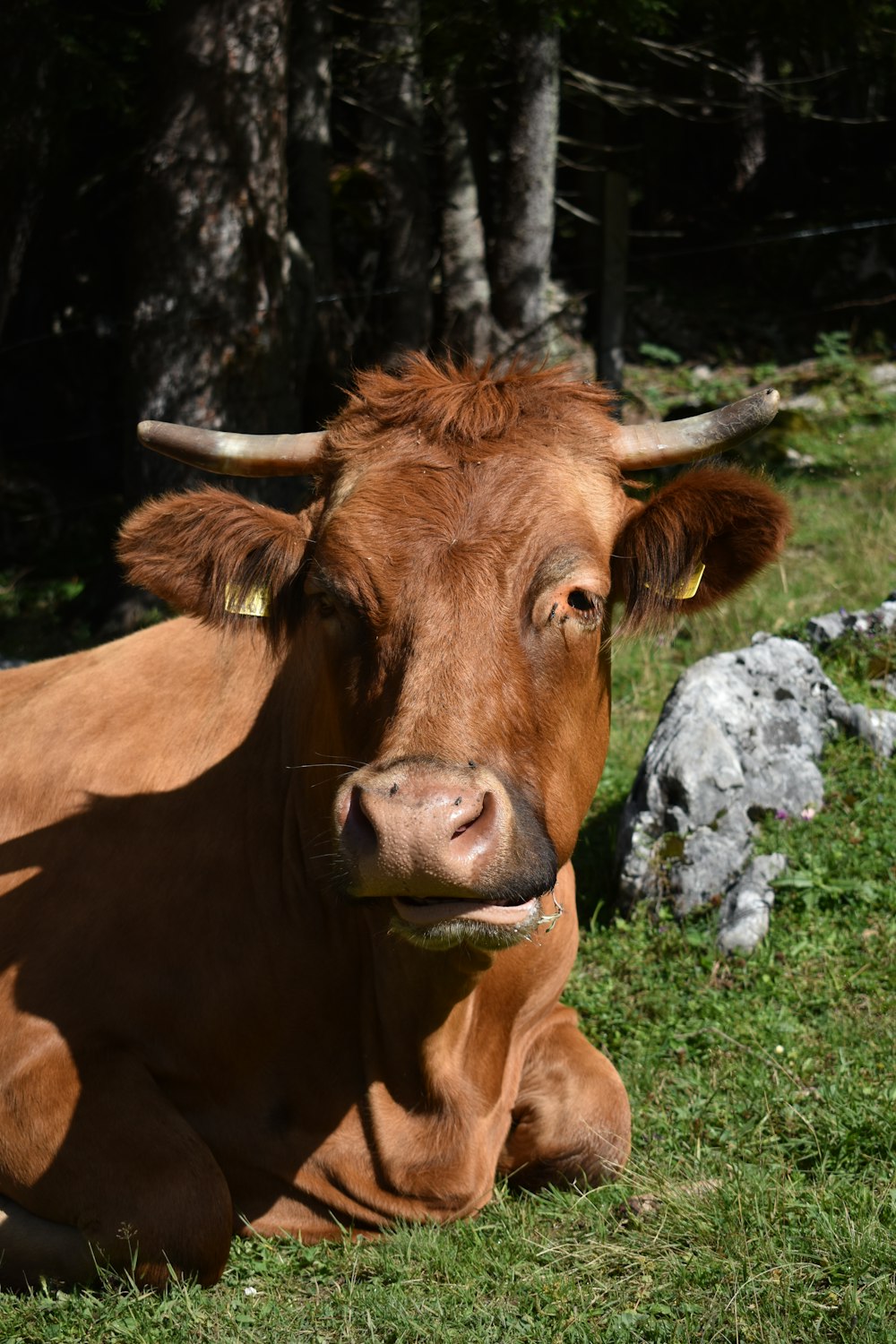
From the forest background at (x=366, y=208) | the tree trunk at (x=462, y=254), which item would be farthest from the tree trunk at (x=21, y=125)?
the tree trunk at (x=462, y=254)

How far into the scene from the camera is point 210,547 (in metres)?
3.79

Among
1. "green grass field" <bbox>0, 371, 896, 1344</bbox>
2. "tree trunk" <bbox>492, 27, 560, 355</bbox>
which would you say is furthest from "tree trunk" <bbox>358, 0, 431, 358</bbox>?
"green grass field" <bbox>0, 371, 896, 1344</bbox>

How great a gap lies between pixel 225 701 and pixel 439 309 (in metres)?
9.49

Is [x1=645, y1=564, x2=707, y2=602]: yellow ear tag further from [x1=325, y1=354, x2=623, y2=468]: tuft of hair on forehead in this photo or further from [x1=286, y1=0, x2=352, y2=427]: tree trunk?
[x1=286, y1=0, x2=352, y2=427]: tree trunk

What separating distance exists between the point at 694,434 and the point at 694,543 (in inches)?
13.6

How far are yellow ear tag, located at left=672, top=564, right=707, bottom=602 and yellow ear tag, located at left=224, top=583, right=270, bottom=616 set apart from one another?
1.21 meters

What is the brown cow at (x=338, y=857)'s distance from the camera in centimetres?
322

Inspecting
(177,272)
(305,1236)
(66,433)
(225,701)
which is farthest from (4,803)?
(66,433)

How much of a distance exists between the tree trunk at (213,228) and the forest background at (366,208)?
0.02 m

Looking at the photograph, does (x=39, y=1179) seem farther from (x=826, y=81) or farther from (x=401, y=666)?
(x=826, y=81)

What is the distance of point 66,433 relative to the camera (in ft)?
43.9

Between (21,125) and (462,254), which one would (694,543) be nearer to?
(21,125)

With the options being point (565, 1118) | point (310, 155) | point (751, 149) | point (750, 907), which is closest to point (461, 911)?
point (565, 1118)

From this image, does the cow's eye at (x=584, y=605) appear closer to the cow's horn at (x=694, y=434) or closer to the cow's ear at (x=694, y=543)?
the cow's ear at (x=694, y=543)
